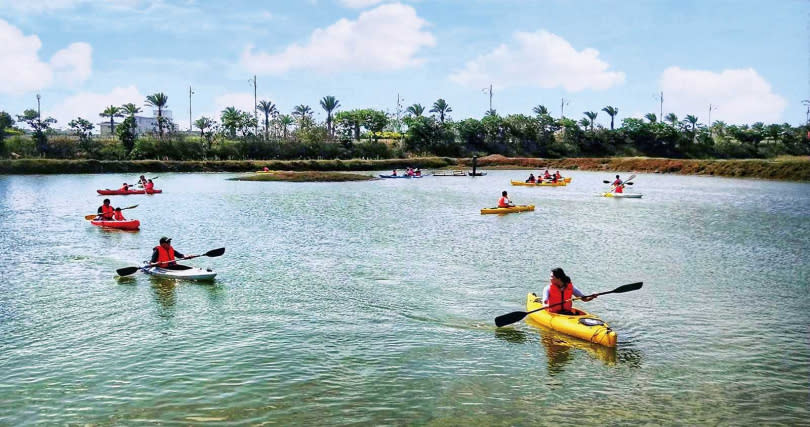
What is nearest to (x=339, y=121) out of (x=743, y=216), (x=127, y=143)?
(x=127, y=143)

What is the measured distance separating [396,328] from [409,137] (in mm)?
100576

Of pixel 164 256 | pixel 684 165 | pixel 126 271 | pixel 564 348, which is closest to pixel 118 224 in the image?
pixel 164 256

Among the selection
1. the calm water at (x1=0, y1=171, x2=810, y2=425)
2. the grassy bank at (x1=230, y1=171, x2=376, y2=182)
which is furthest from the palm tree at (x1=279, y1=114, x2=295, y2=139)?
the calm water at (x1=0, y1=171, x2=810, y2=425)

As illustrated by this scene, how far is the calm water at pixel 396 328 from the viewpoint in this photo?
11516 millimetres

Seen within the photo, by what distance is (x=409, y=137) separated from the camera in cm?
11512

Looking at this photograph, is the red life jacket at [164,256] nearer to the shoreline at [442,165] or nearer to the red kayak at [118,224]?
the red kayak at [118,224]

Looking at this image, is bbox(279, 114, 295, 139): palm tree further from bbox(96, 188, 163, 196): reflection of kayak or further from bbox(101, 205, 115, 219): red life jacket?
bbox(101, 205, 115, 219): red life jacket

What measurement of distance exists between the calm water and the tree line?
65.9 metres

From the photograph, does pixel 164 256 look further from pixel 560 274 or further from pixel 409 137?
pixel 409 137

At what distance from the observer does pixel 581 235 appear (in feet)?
106

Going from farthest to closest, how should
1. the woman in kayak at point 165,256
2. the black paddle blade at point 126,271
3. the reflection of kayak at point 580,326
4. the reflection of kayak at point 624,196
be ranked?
the reflection of kayak at point 624,196
the woman in kayak at point 165,256
the black paddle blade at point 126,271
the reflection of kayak at point 580,326

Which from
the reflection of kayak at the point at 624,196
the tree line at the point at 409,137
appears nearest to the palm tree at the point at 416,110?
the tree line at the point at 409,137

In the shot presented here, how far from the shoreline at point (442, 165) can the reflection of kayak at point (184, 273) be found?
219ft

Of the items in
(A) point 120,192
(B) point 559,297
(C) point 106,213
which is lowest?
(B) point 559,297
